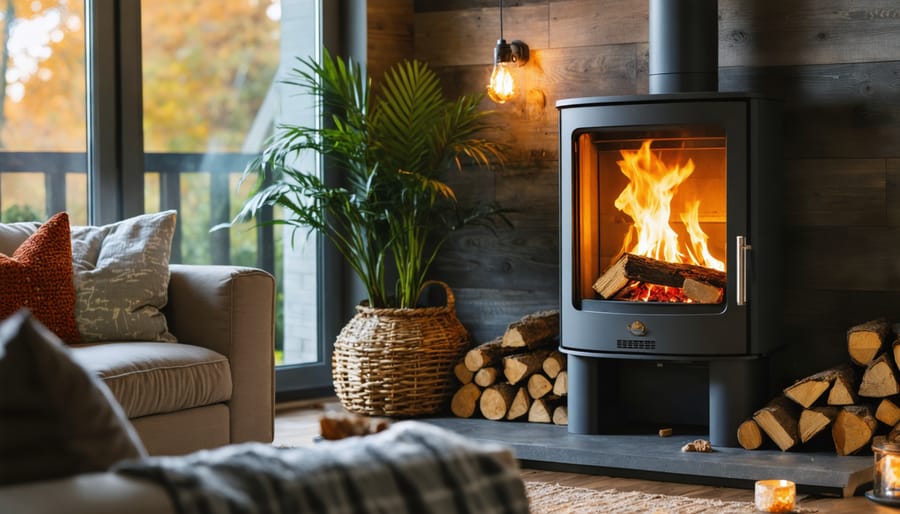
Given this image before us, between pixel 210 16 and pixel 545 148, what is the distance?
1.37 meters

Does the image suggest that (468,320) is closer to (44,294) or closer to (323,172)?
(323,172)

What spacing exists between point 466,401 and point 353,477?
290 centimetres

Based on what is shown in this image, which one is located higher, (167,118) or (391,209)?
(167,118)

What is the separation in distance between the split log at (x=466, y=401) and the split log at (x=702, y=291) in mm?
924

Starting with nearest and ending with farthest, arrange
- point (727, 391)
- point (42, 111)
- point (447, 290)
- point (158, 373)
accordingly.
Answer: point (158, 373)
point (727, 391)
point (42, 111)
point (447, 290)

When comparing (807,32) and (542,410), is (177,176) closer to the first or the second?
(542,410)

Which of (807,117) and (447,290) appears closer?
(807,117)

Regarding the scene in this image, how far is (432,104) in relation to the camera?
14.2 ft

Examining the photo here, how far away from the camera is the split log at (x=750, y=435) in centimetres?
361

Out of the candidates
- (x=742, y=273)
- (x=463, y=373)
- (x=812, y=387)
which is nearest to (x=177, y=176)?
(x=463, y=373)

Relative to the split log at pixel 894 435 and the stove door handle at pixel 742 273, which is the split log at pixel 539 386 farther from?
the split log at pixel 894 435

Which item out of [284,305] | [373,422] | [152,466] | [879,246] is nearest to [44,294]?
[284,305]

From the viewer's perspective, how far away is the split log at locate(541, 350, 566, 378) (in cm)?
412

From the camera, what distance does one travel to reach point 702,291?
145 inches
